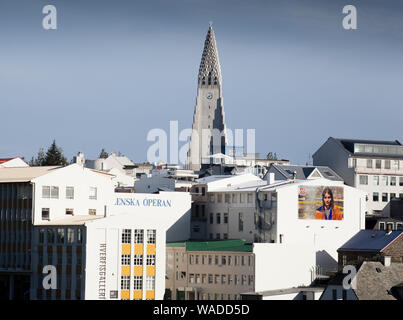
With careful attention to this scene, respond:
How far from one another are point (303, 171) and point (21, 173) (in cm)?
A: 4375

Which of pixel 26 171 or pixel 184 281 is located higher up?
pixel 26 171

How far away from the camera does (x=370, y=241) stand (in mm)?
131375

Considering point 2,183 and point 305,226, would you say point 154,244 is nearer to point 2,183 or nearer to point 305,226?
point 2,183

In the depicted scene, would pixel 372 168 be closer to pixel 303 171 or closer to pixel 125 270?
pixel 303 171

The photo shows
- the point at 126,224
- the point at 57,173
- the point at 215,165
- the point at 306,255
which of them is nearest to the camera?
the point at 126,224

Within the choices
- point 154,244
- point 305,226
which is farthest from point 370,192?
point 154,244

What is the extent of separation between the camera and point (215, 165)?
19012 cm

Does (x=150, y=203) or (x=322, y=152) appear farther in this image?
(x=322, y=152)

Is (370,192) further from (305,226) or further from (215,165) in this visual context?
(215,165)

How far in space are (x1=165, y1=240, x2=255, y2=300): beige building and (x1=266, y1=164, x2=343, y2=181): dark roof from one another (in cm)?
2382

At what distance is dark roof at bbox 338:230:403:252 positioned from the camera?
5017 inches

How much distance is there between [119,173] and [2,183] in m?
60.6

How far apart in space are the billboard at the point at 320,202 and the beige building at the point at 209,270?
34.6ft

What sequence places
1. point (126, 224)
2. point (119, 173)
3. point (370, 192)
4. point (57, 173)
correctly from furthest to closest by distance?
point (119, 173) → point (370, 192) → point (57, 173) → point (126, 224)
